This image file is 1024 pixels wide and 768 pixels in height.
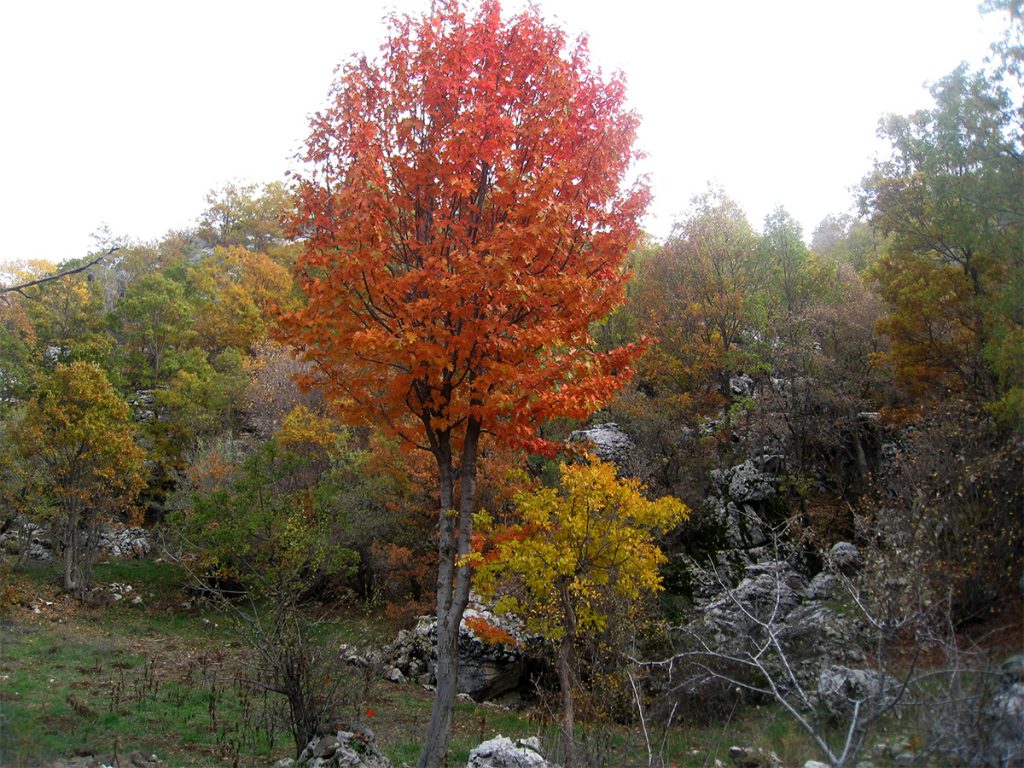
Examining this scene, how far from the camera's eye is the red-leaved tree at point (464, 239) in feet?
20.6

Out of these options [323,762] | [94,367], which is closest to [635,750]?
[323,762]

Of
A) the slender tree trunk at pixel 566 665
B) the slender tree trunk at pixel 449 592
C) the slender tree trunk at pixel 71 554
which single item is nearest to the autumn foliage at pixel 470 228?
the slender tree trunk at pixel 449 592

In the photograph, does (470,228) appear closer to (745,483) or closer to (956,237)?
(956,237)

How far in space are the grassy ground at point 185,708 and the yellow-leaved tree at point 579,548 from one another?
1483mm

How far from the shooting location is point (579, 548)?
8789 millimetres

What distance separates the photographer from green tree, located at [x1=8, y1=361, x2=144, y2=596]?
65.8ft

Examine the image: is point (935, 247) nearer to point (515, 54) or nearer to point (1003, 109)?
point (1003, 109)

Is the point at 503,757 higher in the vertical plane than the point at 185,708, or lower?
higher

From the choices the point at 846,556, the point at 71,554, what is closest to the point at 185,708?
the point at 846,556

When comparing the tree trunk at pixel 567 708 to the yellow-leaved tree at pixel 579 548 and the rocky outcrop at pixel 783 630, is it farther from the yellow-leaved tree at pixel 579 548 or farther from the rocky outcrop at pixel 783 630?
the rocky outcrop at pixel 783 630

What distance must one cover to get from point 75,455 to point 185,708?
495 inches

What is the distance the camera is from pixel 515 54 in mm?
6914

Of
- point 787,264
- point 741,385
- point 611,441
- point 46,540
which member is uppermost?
point 787,264

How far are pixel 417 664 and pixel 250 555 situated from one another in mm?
5026
